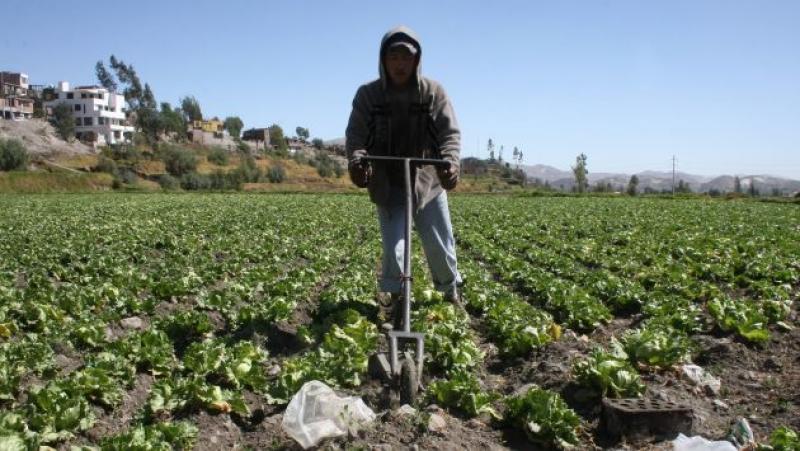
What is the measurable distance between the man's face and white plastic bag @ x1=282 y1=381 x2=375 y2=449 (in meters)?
3.12

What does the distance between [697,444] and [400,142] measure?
3696 millimetres

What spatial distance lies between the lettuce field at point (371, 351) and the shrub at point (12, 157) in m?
62.9

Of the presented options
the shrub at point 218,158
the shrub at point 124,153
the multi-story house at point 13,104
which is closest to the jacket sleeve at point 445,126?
the shrub at point 124,153

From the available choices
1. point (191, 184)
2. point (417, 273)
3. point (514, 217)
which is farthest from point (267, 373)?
point (191, 184)

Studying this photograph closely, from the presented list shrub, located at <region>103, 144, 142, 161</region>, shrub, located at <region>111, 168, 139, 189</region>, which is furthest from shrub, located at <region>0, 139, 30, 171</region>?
shrub, located at <region>103, 144, 142, 161</region>

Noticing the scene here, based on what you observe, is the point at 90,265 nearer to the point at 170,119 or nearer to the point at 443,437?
the point at 443,437

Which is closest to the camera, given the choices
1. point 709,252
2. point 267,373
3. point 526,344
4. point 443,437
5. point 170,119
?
point 443,437

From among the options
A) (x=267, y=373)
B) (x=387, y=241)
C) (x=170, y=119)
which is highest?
(x=170, y=119)

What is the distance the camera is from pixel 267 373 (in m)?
5.11

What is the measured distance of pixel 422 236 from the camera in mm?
6723

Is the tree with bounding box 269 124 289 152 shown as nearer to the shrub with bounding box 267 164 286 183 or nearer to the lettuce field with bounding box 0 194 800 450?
the shrub with bounding box 267 164 286 183

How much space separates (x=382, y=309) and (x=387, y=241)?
3.58ft

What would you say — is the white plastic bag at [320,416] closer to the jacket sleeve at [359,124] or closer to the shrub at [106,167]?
the jacket sleeve at [359,124]

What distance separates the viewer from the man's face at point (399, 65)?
574 centimetres
